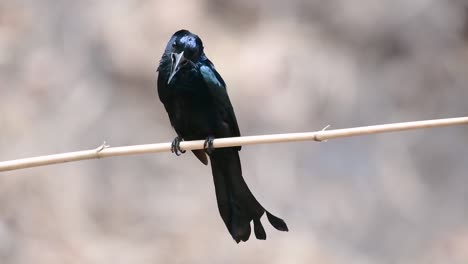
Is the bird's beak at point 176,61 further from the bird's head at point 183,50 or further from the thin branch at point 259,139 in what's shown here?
the thin branch at point 259,139

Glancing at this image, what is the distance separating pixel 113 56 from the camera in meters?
2.41

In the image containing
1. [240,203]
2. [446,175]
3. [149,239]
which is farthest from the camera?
[446,175]

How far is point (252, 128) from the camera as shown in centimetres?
243

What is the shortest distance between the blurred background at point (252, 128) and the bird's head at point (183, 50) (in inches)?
31.0

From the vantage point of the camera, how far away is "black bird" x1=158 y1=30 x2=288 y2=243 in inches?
63.5

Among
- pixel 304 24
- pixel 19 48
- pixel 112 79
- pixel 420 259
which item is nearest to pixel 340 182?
pixel 420 259

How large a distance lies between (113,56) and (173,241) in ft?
2.05

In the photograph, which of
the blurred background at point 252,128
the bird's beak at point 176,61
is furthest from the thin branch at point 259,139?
the blurred background at point 252,128

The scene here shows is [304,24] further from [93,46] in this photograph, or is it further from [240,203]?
[240,203]

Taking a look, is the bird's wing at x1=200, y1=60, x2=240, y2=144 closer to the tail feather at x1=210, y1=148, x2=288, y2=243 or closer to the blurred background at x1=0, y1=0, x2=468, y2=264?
the tail feather at x1=210, y1=148, x2=288, y2=243

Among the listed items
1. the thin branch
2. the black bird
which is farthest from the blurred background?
the thin branch

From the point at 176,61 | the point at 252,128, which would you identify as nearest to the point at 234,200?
the point at 176,61

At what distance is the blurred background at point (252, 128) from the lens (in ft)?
7.69

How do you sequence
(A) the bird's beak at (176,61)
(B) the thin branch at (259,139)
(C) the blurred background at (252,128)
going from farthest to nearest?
(C) the blurred background at (252,128)
(A) the bird's beak at (176,61)
(B) the thin branch at (259,139)
